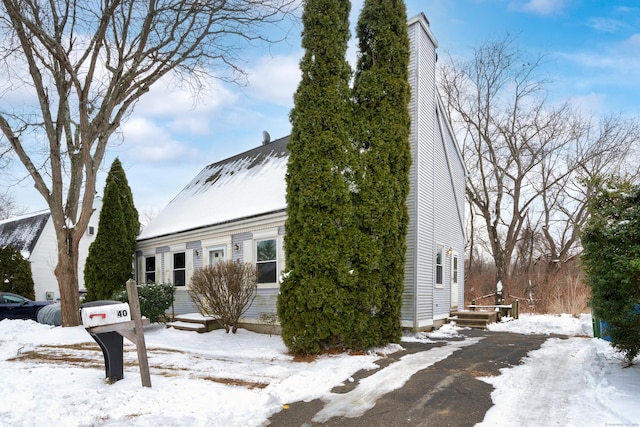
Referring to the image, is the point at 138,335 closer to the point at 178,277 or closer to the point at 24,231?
the point at 178,277

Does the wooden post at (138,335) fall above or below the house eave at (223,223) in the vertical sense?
below

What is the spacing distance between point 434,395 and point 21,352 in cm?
818

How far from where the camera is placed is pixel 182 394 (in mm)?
5660

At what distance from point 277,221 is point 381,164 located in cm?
370

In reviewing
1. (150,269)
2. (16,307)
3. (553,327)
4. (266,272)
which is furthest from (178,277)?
(553,327)

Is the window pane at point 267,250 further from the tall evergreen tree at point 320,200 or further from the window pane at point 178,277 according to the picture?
the window pane at point 178,277

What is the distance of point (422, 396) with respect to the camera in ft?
18.9

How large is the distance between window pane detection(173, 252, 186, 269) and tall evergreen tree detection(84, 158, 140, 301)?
2094 millimetres

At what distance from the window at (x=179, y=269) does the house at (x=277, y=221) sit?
1.3 inches

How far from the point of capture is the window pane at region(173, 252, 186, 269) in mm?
15664

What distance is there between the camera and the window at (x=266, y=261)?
12.1 meters

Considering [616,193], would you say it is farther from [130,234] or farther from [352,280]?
[130,234]

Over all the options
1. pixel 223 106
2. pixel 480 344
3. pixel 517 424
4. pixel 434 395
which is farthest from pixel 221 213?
pixel 517 424

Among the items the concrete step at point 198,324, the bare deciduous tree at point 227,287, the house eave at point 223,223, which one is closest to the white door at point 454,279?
the house eave at point 223,223
